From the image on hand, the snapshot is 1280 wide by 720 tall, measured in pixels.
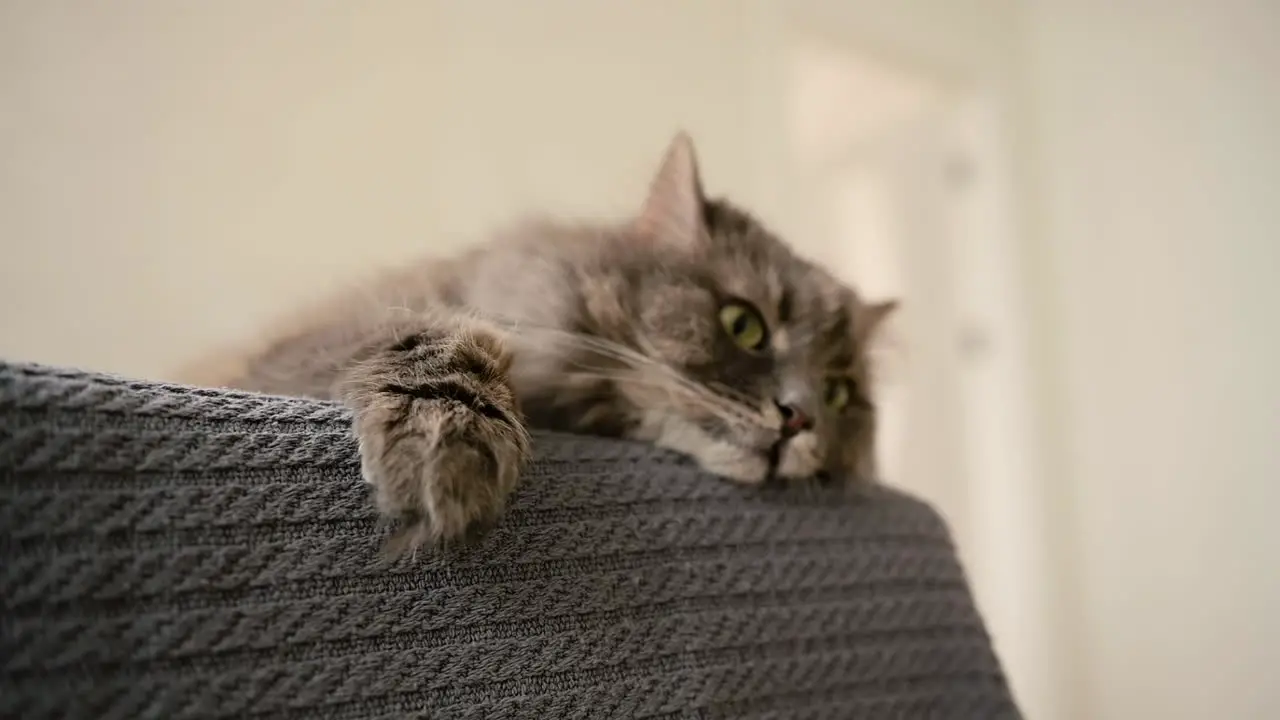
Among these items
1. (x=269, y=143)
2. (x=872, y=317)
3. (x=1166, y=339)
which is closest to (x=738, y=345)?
(x=872, y=317)

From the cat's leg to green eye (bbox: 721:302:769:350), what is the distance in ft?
1.41

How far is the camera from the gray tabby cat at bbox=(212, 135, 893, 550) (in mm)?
908

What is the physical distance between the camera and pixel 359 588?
0.72 meters

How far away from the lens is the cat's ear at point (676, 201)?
1.27 m

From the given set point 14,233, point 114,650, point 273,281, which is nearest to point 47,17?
point 14,233

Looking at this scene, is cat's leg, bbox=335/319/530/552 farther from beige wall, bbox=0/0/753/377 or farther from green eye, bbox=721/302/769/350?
beige wall, bbox=0/0/753/377

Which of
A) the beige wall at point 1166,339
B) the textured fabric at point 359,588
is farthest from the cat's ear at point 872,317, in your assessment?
the beige wall at point 1166,339

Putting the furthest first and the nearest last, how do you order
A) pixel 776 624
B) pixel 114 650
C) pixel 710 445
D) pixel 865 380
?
pixel 865 380, pixel 710 445, pixel 776 624, pixel 114 650

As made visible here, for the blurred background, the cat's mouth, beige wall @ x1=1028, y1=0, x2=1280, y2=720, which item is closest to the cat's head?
the cat's mouth

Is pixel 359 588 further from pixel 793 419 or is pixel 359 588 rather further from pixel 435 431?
pixel 793 419

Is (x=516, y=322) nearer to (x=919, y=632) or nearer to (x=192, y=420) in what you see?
(x=192, y=420)

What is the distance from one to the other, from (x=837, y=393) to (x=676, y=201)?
39cm

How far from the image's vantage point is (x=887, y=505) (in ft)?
3.93

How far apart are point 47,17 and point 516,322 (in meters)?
1.10
